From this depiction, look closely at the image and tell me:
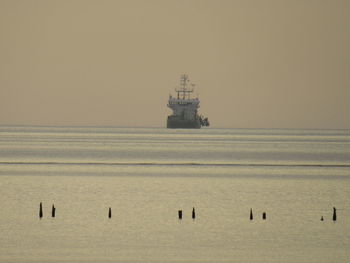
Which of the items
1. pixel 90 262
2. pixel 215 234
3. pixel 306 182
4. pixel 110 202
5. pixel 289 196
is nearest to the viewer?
pixel 90 262

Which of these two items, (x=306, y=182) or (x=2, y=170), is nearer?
(x=306, y=182)

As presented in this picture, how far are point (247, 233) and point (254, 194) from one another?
83.2 feet

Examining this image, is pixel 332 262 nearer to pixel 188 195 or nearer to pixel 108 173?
pixel 188 195

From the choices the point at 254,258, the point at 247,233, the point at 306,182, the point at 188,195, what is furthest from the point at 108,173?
the point at 254,258

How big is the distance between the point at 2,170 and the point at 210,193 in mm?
35630

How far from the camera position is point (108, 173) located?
103 metres

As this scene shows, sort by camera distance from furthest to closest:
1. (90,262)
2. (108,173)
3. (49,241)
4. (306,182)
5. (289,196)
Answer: (108,173) → (306,182) → (289,196) → (49,241) → (90,262)

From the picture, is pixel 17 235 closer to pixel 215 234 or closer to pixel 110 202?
pixel 215 234

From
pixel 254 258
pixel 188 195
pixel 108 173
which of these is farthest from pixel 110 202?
pixel 108 173

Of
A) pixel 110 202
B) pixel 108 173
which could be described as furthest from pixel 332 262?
pixel 108 173

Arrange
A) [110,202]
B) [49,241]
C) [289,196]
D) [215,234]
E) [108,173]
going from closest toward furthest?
[49,241] → [215,234] → [110,202] → [289,196] → [108,173]

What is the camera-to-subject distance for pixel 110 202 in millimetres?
68250

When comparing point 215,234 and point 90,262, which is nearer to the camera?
point 90,262

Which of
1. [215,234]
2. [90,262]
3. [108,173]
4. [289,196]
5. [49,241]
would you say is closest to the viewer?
[90,262]
